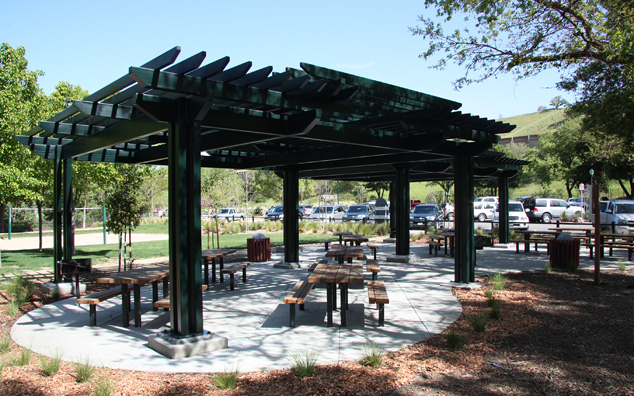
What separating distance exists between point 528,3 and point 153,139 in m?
9.85

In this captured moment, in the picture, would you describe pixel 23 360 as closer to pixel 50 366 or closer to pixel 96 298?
pixel 50 366

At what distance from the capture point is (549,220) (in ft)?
112

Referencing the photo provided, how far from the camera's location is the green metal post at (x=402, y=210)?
13.3 m

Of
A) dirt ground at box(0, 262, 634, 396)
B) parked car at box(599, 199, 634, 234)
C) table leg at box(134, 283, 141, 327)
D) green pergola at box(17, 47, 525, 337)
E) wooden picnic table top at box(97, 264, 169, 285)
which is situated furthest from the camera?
parked car at box(599, 199, 634, 234)

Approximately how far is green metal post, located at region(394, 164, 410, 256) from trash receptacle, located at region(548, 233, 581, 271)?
376 cm

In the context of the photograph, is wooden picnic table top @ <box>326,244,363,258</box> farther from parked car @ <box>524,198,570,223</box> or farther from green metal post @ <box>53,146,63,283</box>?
parked car @ <box>524,198,570,223</box>

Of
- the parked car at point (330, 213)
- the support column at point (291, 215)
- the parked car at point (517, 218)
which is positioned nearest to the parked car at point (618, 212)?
the parked car at point (517, 218)

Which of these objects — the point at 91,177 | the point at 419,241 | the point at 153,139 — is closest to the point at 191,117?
the point at 153,139

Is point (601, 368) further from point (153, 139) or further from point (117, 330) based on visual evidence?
point (153, 139)

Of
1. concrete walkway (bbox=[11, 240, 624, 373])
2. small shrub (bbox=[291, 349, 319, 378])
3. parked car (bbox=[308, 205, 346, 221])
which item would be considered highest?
parked car (bbox=[308, 205, 346, 221])

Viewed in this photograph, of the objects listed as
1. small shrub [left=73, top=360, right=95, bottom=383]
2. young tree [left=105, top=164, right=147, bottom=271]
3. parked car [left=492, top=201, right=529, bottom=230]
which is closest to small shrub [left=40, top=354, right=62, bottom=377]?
small shrub [left=73, top=360, right=95, bottom=383]

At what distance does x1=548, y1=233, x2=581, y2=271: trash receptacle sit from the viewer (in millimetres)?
11438

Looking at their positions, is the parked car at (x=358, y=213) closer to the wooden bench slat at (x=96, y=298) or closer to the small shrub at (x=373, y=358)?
the wooden bench slat at (x=96, y=298)

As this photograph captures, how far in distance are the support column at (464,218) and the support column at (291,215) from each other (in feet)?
14.3
